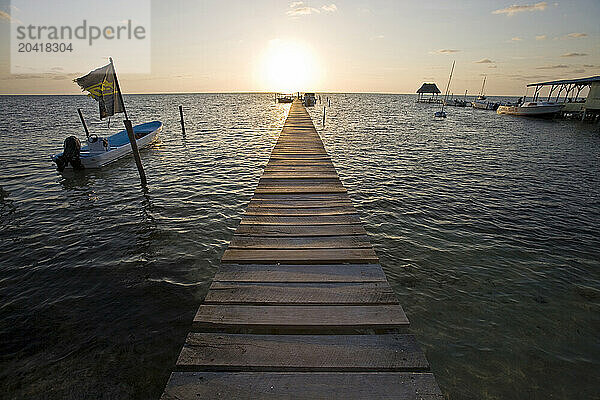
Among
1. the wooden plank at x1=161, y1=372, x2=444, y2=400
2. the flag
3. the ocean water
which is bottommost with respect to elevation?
the ocean water

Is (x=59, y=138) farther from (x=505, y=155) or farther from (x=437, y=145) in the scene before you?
(x=505, y=155)

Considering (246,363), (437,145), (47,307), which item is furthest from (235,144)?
(246,363)

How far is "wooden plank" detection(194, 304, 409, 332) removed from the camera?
101 inches

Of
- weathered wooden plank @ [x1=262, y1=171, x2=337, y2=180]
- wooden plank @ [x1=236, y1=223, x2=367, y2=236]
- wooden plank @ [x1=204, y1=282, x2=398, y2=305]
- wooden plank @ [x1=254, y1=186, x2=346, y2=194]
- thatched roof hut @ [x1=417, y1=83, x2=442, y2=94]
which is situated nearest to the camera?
wooden plank @ [x1=204, y1=282, x2=398, y2=305]

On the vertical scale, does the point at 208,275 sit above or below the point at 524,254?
below

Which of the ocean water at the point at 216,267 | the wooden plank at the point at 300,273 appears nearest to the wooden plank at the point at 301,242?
the wooden plank at the point at 300,273

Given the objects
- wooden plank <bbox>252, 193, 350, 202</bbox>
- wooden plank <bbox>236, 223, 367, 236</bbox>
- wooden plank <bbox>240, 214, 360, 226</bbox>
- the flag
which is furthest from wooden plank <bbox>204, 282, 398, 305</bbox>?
the flag

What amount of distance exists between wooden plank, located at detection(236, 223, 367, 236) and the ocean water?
1894 millimetres

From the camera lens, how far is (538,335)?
4512 mm

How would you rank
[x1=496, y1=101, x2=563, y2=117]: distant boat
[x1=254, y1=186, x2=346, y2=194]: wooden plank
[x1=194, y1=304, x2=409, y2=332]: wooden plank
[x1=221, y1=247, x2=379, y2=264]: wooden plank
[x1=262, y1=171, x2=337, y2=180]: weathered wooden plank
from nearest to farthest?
[x1=194, y1=304, x2=409, y2=332]: wooden plank → [x1=221, y1=247, x2=379, y2=264]: wooden plank → [x1=254, y1=186, x2=346, y2=194]: wooden plank → [x1=262, y1=171, x2=337, y2=180]: weathered wooden plank → [x1=496, y1=101, x2=563, y2=117]: distant boat

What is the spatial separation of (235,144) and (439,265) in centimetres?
1834

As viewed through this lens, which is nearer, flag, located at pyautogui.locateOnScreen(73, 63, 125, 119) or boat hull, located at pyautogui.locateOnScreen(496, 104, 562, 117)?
flag, located at pyautogui.locateOnScreen(73, 63, 125, 119)

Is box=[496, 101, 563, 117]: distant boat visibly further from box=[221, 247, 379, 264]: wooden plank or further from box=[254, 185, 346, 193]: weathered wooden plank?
box=[221, 247, 379, 264]: wooden plank

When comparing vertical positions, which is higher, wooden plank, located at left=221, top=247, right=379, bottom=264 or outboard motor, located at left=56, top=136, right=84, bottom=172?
wooden plank, located at left=221, top=247, right=379, bottom=264
